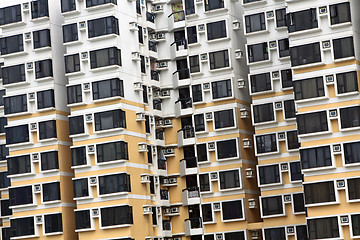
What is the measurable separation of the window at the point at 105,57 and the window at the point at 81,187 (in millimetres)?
7887

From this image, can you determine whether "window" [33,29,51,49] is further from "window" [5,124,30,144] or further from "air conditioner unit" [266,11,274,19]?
"air conditioner unit" [266,11,274,19]

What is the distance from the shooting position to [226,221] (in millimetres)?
62406

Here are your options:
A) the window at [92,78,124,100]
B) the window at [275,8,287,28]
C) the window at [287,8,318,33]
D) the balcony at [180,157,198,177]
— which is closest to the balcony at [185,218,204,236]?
the balcony at [180,157,198,177]

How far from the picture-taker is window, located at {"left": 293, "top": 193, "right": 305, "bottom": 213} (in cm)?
5975

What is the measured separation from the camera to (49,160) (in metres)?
63.7

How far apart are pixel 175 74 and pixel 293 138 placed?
11.0 metres

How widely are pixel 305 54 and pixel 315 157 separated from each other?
6.54 metres

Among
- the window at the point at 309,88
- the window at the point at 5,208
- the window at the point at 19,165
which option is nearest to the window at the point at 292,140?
the window at the point at 309,88

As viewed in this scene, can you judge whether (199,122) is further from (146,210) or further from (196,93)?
(146,210)

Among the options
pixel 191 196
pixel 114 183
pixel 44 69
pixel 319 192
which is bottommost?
pixel 319 192

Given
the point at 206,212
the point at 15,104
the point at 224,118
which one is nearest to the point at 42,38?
the point at 15,104

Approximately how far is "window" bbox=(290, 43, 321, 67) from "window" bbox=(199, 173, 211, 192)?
37.2 feet

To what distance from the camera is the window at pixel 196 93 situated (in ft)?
213

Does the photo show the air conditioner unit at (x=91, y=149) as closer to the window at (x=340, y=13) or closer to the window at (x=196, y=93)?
the window at (x=196, y=93)
